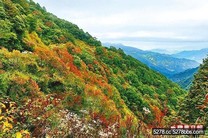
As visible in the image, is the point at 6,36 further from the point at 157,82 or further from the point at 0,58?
the point at 157,82

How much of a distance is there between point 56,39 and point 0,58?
49.0 meters

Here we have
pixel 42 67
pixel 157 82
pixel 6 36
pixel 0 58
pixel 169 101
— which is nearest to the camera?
pixel 0 58

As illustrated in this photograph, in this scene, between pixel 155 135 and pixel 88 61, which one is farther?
pixel 88 61

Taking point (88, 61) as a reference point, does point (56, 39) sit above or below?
above

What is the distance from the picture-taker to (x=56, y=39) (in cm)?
7312

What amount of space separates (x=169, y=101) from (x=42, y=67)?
6115cm

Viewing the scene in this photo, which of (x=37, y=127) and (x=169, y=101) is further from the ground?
(x=37, y=127)

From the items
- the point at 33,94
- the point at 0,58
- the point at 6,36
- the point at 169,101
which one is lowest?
the point at 169,101

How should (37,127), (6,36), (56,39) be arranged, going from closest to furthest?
(37,127) → (6,36) → (56,39)

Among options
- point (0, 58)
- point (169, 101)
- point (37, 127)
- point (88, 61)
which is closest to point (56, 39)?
point (88, 61)

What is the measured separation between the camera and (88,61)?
6781 centimetres

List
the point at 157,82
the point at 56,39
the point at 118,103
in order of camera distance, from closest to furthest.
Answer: the point at 118,103 < the point at 56,39 < the point at 157,82

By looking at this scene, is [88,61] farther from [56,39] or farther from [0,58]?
[0,58]

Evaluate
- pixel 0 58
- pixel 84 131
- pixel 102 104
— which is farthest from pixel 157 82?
pixel 84 131
